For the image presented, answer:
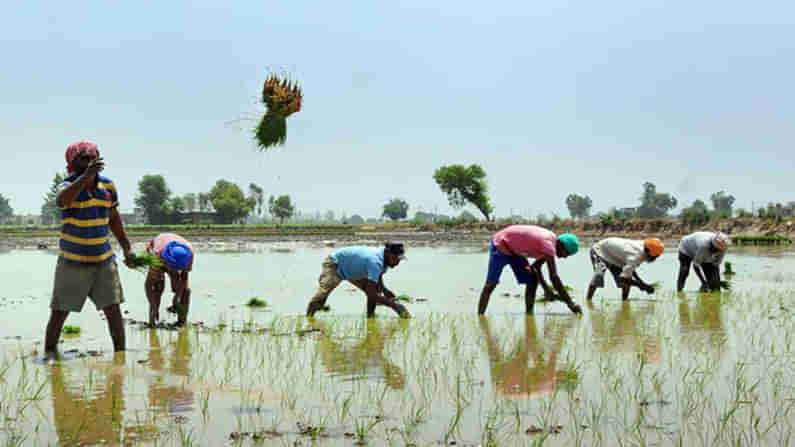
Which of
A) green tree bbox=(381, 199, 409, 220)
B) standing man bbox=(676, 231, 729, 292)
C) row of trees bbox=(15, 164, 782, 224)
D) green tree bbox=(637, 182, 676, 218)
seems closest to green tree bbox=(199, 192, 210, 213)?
row of trees bbox=(15, 164, 782, 224)

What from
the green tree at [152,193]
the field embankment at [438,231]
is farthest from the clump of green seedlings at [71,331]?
the green tree at [152,193]

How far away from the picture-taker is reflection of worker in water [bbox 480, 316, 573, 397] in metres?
5.13

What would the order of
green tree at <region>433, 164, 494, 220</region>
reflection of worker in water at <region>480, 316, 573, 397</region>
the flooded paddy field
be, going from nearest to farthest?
the flooded paddy field, reflection of worker in water at <region>480, 316, 573, 397</region>, green tree at <region>433, 164, 494, 220</region>

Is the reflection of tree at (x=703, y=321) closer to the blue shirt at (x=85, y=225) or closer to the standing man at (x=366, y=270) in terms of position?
the standing man at (x=366, y=270)

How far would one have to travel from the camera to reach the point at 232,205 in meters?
105

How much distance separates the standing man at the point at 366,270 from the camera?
8.58 metres

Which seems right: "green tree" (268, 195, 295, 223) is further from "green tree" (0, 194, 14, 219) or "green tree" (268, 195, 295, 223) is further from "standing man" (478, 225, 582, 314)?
"standing man" (478, 225, 582, 314)

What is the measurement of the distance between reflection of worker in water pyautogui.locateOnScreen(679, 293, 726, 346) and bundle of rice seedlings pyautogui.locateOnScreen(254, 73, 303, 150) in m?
4.37

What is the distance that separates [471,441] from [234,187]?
11211cm

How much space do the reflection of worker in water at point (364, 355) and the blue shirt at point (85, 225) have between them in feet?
6.92

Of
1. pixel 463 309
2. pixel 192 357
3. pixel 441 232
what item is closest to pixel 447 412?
pixel 192 357

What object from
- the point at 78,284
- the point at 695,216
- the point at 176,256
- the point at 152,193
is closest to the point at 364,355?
the point at 78,284

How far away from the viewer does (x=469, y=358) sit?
625 cm

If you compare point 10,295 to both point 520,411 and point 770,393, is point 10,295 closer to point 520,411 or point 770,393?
point 520,411
